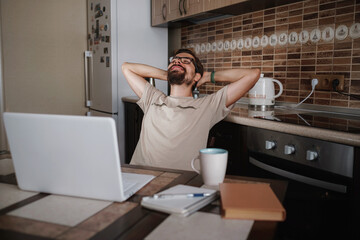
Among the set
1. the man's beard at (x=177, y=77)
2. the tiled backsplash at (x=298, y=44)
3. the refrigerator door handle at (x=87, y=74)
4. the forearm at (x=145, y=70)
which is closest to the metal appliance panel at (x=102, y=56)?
the refrigerator door handle at (x=87, y=74)

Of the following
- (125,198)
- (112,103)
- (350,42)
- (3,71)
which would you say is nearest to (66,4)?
(3,71)

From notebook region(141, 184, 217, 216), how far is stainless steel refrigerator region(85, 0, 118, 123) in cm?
249

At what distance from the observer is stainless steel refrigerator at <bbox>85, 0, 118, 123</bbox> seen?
10.8ft

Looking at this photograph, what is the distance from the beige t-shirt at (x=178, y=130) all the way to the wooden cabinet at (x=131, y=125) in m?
1.15

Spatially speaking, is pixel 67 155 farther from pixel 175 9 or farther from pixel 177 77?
pixel 175 9

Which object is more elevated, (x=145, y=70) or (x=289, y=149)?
(x=145, y=70)

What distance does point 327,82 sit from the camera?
212cm

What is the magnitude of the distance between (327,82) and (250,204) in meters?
1.54

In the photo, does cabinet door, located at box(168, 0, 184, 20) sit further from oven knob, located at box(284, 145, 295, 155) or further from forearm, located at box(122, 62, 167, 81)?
oven knob, located at box(284, 145, 295, 155)

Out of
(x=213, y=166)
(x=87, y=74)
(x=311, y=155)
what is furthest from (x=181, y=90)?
(x=87, y=74)

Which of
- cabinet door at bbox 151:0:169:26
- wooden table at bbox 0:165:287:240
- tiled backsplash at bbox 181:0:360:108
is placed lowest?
wooden table at bbox 0:165:287:240

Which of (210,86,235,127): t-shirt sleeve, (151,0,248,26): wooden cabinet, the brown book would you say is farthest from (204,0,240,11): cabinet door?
the brown book

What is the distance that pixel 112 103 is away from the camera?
3.30 meters

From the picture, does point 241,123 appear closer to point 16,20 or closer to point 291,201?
point 291,201
